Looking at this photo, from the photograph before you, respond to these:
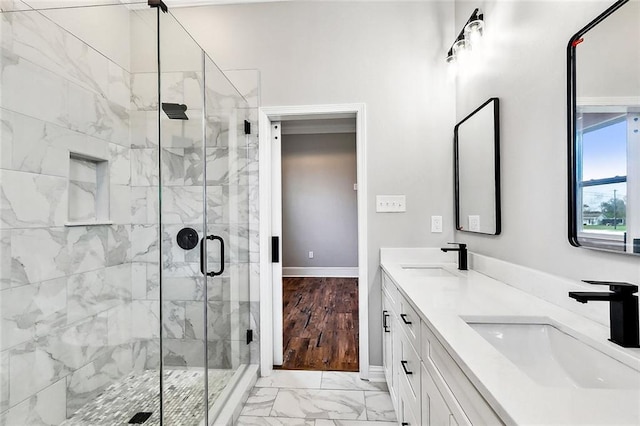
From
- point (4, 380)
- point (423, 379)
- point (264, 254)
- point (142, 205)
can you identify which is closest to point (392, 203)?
point (264, 254)

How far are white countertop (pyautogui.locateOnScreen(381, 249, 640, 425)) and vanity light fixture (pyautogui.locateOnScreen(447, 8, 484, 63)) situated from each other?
1.46m

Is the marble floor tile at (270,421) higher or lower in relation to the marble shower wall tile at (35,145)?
lower

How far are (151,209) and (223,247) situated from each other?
26.2 inches

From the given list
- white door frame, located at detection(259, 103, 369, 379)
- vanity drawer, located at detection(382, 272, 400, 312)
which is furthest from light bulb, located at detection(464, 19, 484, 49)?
vanity drawer, located at detection(382, 272, 400, 312)

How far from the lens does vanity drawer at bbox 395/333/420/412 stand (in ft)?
4.14

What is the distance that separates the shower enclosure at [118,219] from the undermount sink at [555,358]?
1.64m

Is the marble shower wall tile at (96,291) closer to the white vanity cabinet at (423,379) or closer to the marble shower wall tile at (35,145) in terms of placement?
the marble shower wall tile at (35,145)

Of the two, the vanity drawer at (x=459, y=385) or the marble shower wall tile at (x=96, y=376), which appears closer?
the vanity drawer at (x=459, y=385)

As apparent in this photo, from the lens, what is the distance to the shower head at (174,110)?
6.44 feet

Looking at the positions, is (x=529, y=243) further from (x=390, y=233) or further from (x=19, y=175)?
(x=19, y=175)

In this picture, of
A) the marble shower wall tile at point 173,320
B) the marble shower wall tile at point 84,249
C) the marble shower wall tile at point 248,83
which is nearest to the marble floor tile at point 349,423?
the marble shower wall tile at point 173,320

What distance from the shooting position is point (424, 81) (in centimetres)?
237

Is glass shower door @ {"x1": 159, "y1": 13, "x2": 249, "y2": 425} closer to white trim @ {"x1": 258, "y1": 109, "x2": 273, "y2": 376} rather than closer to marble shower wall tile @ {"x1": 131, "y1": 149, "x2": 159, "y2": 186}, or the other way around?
white trim @ {"x1": 258, "y1": 109, "x2": 273, "y2": 376}

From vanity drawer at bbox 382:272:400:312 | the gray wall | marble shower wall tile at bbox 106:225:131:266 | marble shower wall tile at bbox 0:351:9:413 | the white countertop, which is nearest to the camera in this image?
the white countertop
